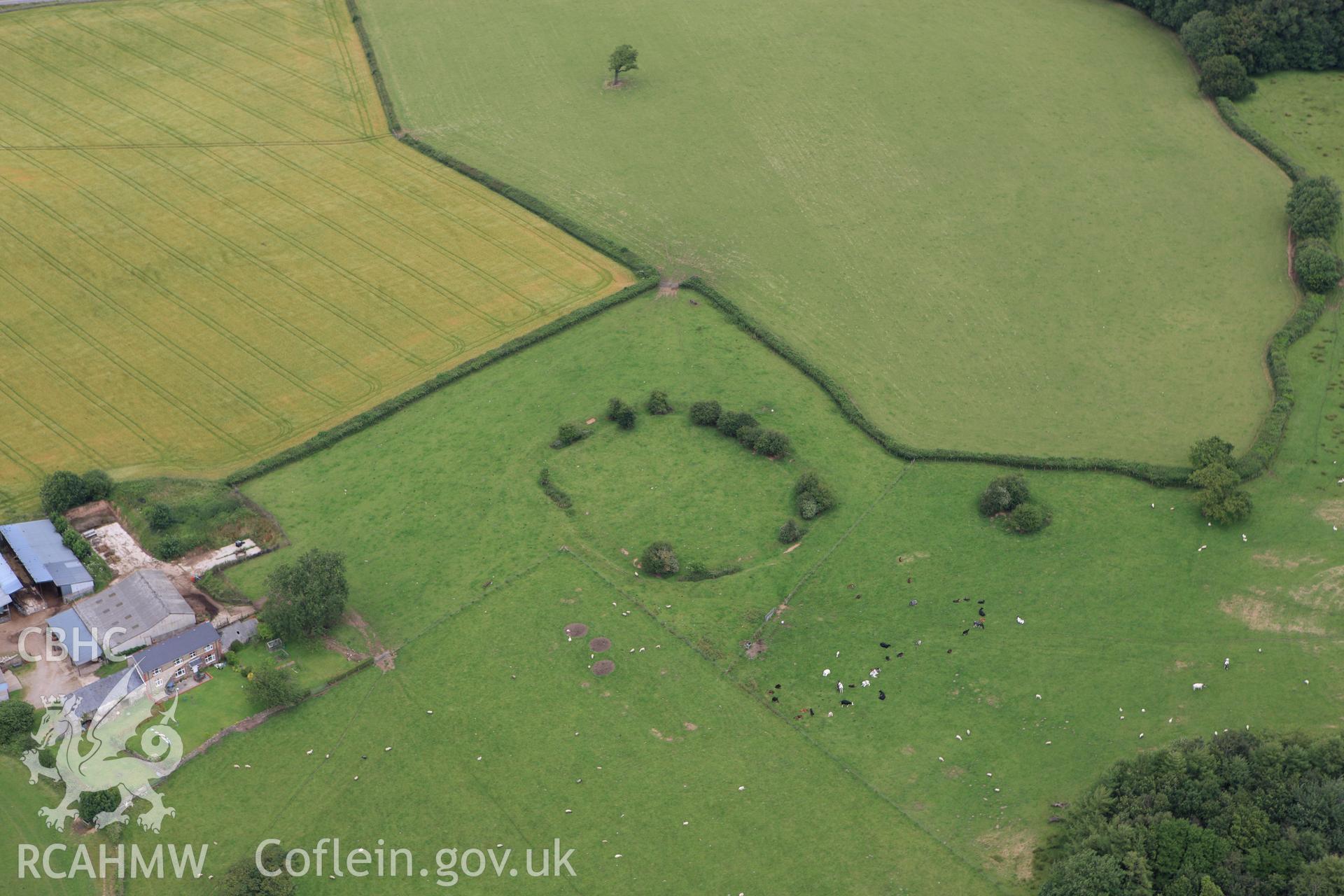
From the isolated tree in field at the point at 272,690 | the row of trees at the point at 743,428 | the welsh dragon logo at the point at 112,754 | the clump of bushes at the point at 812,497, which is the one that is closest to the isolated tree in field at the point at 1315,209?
the row of trees at the point at 743,428

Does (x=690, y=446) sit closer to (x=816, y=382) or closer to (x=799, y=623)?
(x=816, y=382)

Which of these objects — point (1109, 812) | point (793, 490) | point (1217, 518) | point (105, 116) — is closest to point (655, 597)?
point (793, 490)

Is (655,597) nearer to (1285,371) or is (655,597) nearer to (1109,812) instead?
(1109,812)

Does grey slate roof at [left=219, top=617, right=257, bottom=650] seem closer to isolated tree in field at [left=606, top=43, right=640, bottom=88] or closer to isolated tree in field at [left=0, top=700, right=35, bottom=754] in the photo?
isolated tree in field at [left=0, top=700, right=35, bottom=754]

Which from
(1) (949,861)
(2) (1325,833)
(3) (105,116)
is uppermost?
(3) (105,116)

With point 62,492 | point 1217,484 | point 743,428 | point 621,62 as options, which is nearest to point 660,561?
point 743,428

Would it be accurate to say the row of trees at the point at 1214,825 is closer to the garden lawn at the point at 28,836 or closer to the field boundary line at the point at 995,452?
the field boundary line at the point at 995,452
